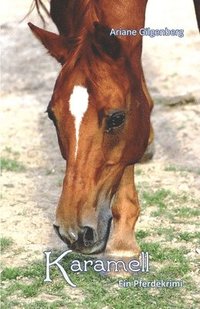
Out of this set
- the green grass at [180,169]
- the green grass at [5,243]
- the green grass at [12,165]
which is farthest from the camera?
the green grass at [12,165]

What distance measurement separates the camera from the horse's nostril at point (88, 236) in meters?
3.83

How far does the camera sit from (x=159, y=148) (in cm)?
684

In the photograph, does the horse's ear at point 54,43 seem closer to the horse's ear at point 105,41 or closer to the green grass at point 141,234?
the horse's ear at point 105,41

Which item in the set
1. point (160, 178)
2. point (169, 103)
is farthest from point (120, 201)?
point (169, 103)

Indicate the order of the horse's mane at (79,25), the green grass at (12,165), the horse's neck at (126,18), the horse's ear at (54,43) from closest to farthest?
the horse's mane at (79,25) < the horse's ear at (54,43) < the horse's neck at (126,18) < the green grass at (12,165)

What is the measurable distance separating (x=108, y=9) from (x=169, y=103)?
11.1ft

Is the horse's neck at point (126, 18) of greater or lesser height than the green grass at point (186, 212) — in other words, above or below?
above

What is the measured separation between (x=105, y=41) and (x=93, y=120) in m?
0.34

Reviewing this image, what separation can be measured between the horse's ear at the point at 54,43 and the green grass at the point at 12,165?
246 cm

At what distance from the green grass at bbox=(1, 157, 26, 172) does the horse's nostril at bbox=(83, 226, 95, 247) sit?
2694mm

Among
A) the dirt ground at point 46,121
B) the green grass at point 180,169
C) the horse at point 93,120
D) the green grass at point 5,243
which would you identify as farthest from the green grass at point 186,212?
the horse at point 93,120

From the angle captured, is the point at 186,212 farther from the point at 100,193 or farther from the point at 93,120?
the point at 93,120

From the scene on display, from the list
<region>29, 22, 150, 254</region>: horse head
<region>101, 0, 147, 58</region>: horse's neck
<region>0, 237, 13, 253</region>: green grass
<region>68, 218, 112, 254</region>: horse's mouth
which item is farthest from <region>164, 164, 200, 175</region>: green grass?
<region>68, 218, 112, 254</region>: horse's mouth

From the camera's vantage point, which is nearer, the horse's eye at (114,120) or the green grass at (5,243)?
the horse's eye at (114,120)
